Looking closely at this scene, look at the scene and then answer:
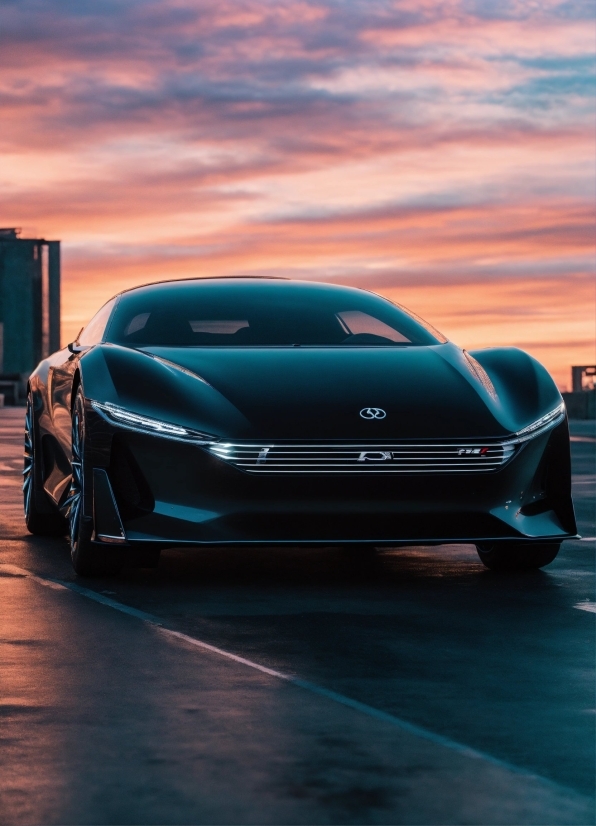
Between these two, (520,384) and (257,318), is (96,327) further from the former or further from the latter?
(520,384)

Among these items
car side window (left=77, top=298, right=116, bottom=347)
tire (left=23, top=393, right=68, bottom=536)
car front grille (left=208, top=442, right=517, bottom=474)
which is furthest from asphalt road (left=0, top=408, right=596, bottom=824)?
tire (left=23, top=393, right=68, bottom=536)

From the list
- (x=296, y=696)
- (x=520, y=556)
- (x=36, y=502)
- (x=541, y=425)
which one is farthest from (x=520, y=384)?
(x=36, y=502)

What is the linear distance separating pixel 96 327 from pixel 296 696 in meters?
4.22

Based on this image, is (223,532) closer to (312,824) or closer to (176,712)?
(176,712)

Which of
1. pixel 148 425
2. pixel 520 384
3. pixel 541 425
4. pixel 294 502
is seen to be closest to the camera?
pixel 294 502

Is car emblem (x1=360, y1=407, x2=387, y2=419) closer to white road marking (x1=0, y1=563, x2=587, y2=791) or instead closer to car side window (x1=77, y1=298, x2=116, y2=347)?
white road marking (x1=0, y1=563, x2=587, y2=791)

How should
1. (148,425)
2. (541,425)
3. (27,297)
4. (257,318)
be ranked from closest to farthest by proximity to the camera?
(148,425) < (541,425) < (257,318) < (27,297)

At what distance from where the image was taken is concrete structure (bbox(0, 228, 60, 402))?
253 feet

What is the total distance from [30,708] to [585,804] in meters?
1.60

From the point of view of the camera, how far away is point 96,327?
27.1ft

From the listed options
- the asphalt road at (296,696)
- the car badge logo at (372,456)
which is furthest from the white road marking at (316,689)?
the car badge logo at (372,456)

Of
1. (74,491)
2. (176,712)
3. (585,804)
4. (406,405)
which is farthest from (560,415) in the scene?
(585,804)

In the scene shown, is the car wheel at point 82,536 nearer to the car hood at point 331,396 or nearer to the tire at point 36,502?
the car hood at point 331,396

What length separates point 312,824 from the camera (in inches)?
124
